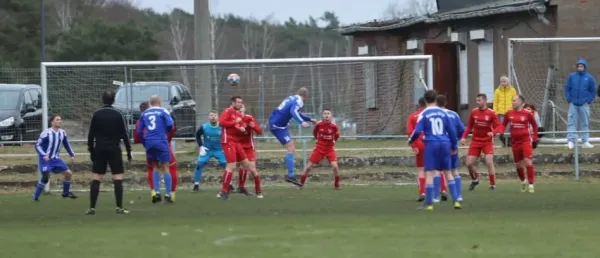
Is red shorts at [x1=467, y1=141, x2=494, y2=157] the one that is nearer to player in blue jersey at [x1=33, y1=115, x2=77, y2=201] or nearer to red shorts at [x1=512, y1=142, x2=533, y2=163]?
red shorts at [x1=512, y1=142, x2=533, y2=163]

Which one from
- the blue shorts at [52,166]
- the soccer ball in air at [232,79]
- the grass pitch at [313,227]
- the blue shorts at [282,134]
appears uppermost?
the soccer ball in air at [232,79]

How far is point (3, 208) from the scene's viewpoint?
20000mm

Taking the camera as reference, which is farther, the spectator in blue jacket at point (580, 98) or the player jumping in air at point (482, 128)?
the spectator in blue jacket at point (580, 98)

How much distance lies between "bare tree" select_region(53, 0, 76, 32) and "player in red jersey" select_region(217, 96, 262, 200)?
2217 inches

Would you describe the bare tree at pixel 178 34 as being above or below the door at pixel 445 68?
above

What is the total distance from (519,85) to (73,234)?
17.3 metres

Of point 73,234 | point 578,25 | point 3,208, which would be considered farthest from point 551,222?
point 578,25

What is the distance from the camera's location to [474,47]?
34688 mm

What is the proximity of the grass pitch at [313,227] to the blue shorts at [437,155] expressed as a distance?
2.53ft

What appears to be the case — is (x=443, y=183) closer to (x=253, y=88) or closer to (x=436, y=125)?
(x=436, y=125)

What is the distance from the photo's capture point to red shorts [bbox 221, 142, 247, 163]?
69.8 ft

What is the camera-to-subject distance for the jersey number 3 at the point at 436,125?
1795 cm

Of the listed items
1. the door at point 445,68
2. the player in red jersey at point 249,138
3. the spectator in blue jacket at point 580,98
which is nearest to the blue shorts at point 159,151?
the player in red jersey at point 249,138

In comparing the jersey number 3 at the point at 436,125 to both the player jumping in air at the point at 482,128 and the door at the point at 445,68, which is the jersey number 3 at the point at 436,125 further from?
the door at the point at 445,68
